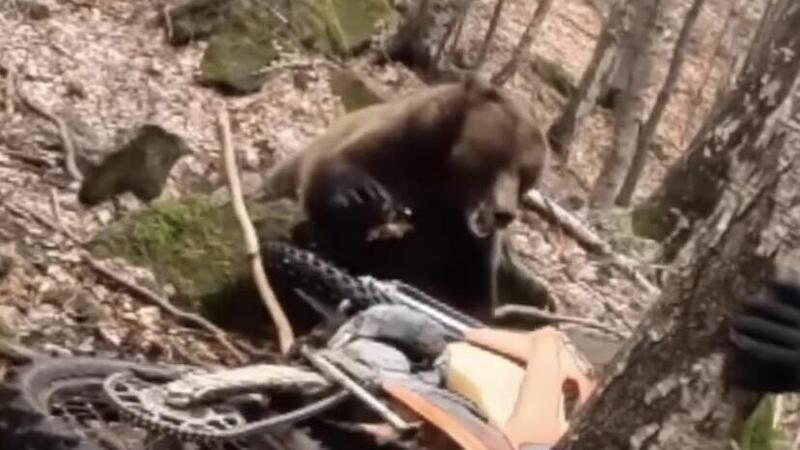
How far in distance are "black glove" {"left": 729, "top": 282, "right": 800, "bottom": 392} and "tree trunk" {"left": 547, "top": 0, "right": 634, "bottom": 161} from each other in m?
11.7

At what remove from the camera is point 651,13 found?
14.7 metres

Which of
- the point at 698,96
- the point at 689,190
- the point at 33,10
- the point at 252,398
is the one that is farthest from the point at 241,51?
the point at 698,96

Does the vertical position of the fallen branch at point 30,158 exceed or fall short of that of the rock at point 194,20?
it falls short

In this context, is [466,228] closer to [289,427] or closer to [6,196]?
[6,196]

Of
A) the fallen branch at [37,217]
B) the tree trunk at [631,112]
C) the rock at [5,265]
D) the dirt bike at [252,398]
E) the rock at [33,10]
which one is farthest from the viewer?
the tree trunk at [631,112]

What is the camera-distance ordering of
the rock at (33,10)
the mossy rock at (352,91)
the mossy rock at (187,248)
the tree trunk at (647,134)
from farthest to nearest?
1. the tree trunk at (647,134)
2. the mossy rock at (352,91)
3. the rock at (33,10)
4. the mossy rock at (187,248)

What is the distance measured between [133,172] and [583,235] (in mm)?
3735

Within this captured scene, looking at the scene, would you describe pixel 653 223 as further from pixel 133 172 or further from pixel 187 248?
pixel 187 248

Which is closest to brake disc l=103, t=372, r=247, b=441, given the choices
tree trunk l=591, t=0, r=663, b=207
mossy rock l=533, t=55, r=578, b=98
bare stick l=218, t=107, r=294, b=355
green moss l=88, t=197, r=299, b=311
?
bare stick l=218, t=107, r=294, b=355

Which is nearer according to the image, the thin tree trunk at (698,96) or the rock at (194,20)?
the rock at (194,20)

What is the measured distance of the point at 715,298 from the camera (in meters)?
3.60

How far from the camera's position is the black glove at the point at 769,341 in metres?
3.45

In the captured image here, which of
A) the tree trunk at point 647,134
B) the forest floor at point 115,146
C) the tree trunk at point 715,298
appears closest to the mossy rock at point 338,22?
the forest floor at point 115,146

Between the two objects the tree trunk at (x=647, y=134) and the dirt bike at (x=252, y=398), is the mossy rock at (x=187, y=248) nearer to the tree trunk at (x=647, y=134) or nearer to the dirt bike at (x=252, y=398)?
the dirt bike at (x=252, y=398)
